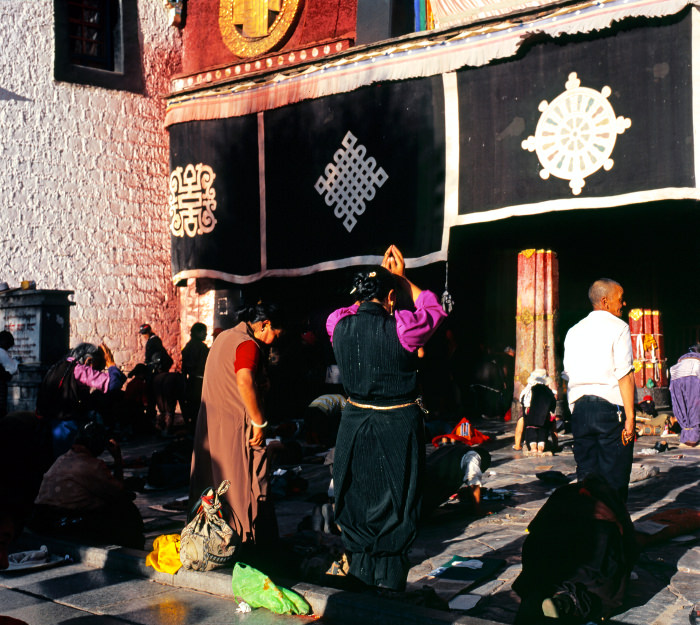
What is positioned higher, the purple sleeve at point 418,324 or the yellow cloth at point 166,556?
the purple sleeve at point 418,324

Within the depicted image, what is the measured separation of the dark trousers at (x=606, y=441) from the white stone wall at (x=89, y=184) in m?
12.0

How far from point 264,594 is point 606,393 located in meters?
2.63

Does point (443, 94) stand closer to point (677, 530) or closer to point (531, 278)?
point (531, 278)

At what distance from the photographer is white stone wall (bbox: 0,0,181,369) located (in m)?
15.1

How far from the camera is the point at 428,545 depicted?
20.4ft

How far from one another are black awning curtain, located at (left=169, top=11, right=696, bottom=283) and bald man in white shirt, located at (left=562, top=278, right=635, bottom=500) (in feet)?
13.7

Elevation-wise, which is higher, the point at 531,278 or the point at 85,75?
the point at 85,75

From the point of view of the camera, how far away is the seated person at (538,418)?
10.2 meters

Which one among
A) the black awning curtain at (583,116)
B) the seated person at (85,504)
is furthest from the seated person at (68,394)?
the black awning curtain at (583,116)

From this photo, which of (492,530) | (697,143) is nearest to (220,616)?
(492,530)

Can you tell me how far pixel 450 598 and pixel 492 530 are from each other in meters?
1.71

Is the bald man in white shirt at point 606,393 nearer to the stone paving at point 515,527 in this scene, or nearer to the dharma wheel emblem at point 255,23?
the stone paving at point 515,527

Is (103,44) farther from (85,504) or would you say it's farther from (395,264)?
(395,264)

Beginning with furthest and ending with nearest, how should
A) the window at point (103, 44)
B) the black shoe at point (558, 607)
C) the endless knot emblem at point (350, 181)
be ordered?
1. the window at point (103, 44)
2. the endless knot emblem at point (350, 181)
3. the black shoe at point (558, 607)
